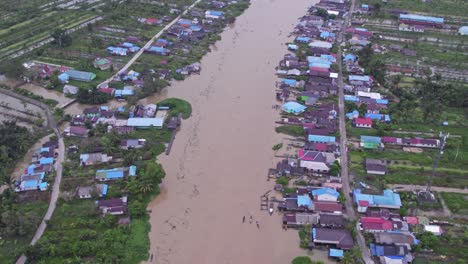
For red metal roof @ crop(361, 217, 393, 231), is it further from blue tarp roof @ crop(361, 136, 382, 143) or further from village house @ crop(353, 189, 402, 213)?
blue tarp roof @ crop(361, 136, 382, 143)

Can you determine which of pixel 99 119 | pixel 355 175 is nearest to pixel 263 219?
pixel 355 175

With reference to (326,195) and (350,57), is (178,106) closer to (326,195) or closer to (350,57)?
(326,195)

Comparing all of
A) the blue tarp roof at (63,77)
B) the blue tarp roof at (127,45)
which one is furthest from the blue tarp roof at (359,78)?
the blue tarp roof at (63,77)

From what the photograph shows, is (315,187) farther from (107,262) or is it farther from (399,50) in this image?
(399,50)

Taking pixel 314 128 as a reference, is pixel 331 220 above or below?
below

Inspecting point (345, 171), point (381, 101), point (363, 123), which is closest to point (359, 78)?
point (381, 101)

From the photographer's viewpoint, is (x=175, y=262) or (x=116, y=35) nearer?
(x=175, y=262)

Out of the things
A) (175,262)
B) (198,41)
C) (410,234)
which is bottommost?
(175,262)
